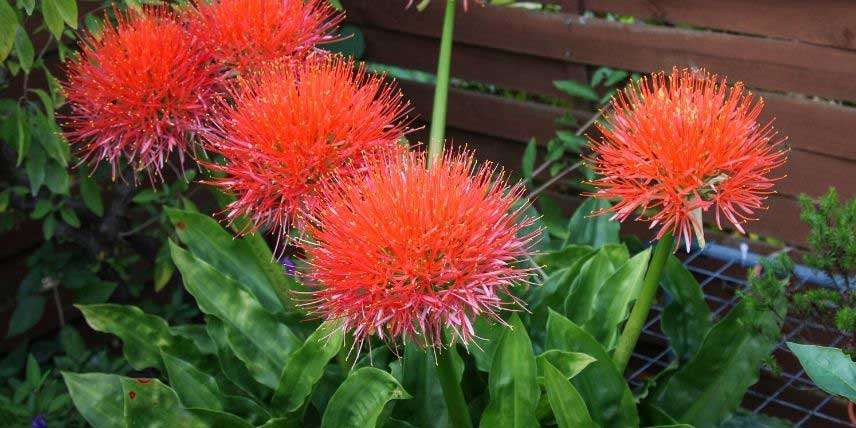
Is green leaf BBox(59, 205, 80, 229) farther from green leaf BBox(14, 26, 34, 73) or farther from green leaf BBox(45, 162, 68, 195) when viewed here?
green leaf BBox(14, 26, 34, 73)

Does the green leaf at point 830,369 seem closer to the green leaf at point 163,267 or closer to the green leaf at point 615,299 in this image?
the green leaf at point 615,299

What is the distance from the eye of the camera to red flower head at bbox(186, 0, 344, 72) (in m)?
1.57

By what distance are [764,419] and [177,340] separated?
49.4 inches

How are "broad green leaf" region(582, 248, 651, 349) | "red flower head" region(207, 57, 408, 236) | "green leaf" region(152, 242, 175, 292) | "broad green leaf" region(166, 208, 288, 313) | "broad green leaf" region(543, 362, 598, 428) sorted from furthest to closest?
"green leaf" region(152, 242, 175, 292), "broad green leaf" region(166, 208, 288, 313), "broad green leaf" region(582, 248, 651, 349), "broad green leaf" region(543, 362, 598, 428), "red flower head" region(207, 57, 408, 236)

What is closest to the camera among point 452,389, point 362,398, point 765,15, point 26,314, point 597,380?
point 452,389

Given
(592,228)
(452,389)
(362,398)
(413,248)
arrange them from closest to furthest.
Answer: (413,248), (452,389), (362,398), (592,228)

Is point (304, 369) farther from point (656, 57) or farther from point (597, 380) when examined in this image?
point (656, 57)

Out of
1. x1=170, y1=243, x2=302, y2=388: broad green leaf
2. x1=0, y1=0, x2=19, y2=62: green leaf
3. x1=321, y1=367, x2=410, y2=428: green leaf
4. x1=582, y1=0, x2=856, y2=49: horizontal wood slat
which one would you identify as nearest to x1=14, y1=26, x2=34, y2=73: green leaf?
x1=0, y1=0, x2=19, y2=62: green leaf

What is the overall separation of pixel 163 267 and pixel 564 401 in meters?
1.33

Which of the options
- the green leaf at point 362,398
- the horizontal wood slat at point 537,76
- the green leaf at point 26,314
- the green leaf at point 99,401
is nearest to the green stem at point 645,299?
the green leaf at point 362,398

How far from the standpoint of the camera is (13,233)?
265cm

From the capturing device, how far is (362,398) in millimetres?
1612

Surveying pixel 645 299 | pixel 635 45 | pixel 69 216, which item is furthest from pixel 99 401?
pixel 635 45

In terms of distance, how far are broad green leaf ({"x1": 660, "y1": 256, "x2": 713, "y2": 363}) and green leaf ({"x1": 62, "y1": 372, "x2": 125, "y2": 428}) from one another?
44.6 inches
